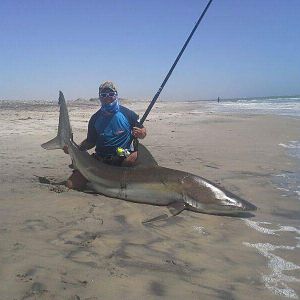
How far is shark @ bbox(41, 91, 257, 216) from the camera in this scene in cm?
502

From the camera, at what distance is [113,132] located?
6.15 m

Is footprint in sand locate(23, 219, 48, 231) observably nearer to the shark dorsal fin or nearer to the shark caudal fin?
the shark dorsal fin

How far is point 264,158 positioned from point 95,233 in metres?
6.25

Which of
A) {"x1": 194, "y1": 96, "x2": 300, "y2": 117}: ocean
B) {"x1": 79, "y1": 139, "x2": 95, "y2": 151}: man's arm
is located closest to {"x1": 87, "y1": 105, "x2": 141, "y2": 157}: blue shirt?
{"x1": 79, "y1": 139, "x2": 95, "y2": 151}: man's arm

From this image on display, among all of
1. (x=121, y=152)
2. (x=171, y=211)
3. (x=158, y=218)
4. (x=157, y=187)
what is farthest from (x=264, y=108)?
(x=158, y=218)

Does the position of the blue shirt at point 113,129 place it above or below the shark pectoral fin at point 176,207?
above

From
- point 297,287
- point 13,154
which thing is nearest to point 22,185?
point 13,154

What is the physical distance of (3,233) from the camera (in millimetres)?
3930

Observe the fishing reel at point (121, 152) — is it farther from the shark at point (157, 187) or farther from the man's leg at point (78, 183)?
the man's leg at point (78, 183)

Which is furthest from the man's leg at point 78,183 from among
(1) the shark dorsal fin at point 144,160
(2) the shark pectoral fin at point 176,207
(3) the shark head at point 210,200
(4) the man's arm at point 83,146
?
(3) the shark head at point 210,200

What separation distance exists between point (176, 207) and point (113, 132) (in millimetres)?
1775

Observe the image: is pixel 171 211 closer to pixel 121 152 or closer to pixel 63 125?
pixel 121 152

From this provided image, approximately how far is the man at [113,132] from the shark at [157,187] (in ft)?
1.26

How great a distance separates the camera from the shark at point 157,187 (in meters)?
5.02
